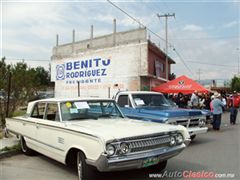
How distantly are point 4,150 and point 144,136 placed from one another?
4.73 meters

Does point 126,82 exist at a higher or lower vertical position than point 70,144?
higher

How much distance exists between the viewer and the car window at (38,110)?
281 inches

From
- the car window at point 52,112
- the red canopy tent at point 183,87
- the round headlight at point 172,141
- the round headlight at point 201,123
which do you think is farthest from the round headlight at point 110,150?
the red canopy tent at point 183,87

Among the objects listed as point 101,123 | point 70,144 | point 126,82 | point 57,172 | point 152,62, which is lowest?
point 57,172

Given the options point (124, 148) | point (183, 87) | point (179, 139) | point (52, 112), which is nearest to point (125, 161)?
point (124, 148)

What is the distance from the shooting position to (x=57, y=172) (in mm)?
5996

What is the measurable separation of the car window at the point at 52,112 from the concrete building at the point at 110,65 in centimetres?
1643

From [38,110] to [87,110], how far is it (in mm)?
1921

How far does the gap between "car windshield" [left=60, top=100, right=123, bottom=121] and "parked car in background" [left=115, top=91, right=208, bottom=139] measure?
2.20 m

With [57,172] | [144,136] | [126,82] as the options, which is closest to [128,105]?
[57,172]

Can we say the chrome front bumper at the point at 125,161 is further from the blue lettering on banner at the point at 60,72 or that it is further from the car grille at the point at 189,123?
the blue lettering on banner at the point at 60,72

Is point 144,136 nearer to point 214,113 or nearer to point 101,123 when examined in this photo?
point 101,123

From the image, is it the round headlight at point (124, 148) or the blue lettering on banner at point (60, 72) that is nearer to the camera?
the round headlight at point (124, 148)

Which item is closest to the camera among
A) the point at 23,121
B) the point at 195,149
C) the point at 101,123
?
the point at 101,123
